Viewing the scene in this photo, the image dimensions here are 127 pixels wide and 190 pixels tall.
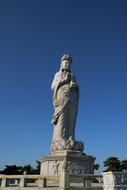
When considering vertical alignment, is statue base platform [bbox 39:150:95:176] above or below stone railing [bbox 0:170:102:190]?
above

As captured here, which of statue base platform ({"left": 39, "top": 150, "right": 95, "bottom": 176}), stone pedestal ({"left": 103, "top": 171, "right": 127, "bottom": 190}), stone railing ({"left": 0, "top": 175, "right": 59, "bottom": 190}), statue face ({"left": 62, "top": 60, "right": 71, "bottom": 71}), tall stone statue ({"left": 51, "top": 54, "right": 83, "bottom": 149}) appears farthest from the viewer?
statue face ({"left": 62, "top": 60, "right": 71, "bottom": 71})

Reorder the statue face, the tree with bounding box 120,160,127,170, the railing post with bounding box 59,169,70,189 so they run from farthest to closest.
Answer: the tree with bounding box 120,160,127,170 < the statue face < the railing post with bounding box 59,169,70,189

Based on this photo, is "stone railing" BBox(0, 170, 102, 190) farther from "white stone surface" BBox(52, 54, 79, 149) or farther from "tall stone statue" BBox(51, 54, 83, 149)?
"white stone surface" BBox(52, 54, 79, 149)

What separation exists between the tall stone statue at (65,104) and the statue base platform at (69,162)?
1.05 metres

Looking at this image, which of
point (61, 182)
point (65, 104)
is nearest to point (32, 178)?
point (61, 182)

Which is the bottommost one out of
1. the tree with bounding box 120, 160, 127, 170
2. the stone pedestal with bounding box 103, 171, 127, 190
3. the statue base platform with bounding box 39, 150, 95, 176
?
the stone pedestal with bounding box 103, 171, 127, 190

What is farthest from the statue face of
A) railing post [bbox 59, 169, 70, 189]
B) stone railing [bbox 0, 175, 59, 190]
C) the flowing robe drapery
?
railing post [bbox 59, 169, 70, 189]

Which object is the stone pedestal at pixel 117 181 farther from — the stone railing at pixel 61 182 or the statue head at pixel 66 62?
the statue head at pixel 66 62

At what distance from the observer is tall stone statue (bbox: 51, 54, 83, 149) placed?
18719 millimetres

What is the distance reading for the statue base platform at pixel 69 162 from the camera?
1689 centimetres

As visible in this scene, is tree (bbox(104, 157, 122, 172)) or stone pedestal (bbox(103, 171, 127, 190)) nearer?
stone pedestal (bbox(103, 171, 127, 190))

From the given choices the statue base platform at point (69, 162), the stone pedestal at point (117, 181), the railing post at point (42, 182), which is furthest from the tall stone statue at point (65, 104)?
the stone pedestal at point (117, 181)

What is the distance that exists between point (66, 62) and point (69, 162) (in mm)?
6481

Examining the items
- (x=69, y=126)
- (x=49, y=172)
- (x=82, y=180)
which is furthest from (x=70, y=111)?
(x=82, y=180)
